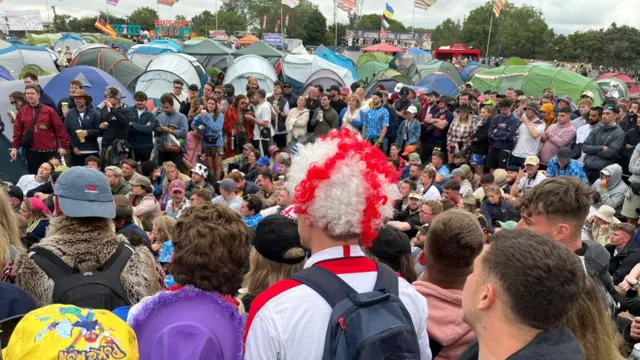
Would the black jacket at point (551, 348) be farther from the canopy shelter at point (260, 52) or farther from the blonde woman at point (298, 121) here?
the canopy shelter at point (260, 52)

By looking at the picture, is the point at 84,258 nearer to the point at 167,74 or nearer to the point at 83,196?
the point at 83,196

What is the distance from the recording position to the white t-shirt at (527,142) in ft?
27.2

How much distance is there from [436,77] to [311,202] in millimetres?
17538

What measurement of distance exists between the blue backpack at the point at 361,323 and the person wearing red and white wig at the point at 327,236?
3 centimetres

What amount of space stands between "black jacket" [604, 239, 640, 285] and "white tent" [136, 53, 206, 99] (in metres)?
12.3

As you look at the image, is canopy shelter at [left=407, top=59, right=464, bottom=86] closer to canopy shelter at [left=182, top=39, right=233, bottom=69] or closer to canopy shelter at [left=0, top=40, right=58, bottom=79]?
canopy shelter at [left=182, top=39, right=233, bottom=69]

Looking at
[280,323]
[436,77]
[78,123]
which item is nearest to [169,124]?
[78,123]

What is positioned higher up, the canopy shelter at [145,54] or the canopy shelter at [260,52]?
the canopy shelter at [260,52]

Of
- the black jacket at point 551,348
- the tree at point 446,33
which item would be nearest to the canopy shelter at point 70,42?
the black jacket at point 551,348

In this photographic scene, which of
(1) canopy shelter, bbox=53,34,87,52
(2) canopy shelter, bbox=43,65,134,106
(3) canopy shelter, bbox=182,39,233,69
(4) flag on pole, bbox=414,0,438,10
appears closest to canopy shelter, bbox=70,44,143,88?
(2) canopy shelter, bbox=43,65,134,106

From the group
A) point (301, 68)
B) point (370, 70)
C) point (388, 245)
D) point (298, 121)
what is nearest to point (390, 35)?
point (370, 70)

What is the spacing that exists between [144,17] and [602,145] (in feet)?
337

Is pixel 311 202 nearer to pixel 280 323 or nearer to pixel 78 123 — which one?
pixel 280 323

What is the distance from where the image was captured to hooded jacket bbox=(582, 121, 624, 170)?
7.48 m
